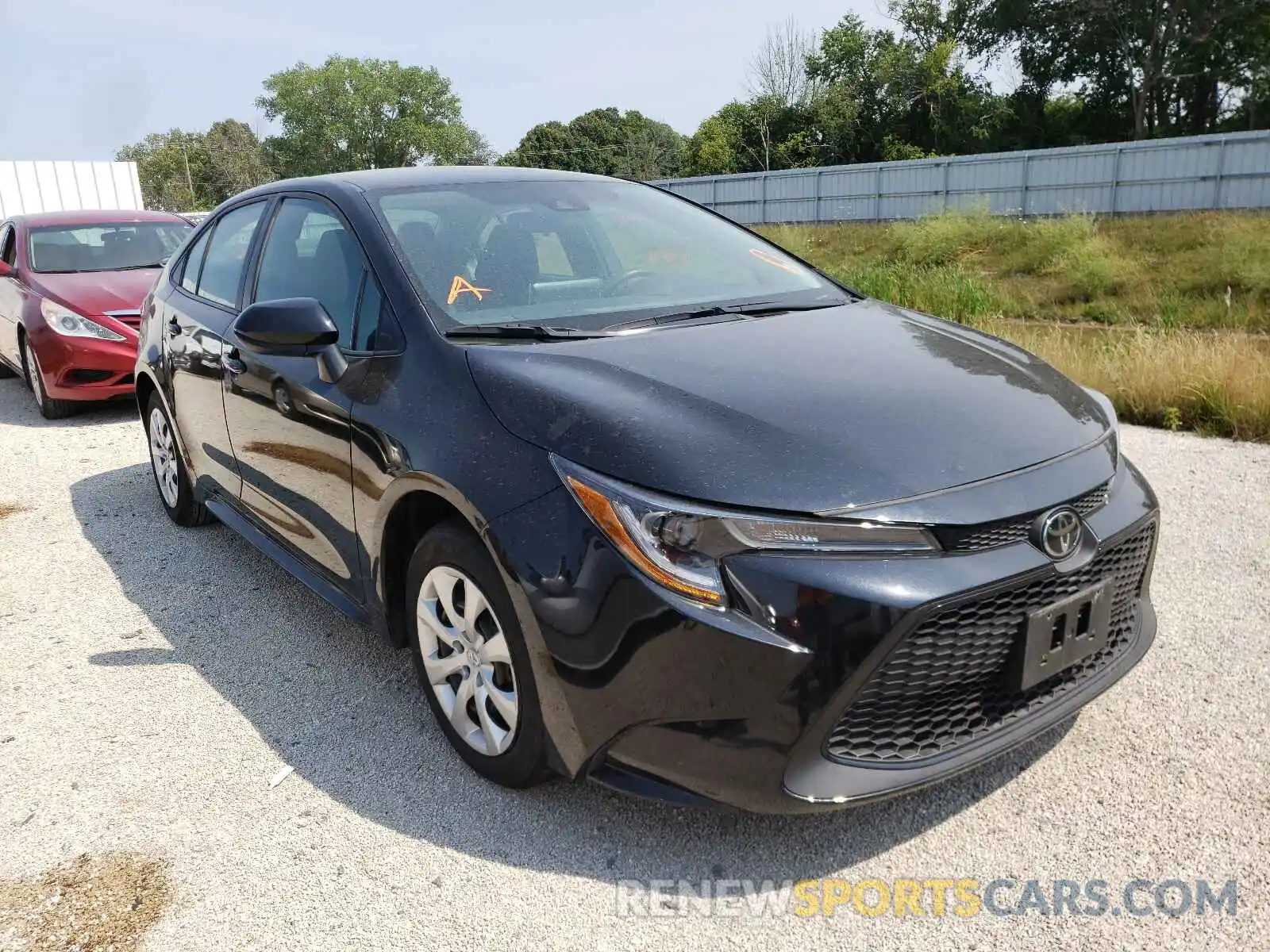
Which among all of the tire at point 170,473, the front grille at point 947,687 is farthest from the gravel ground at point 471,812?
the tire at point 170,473

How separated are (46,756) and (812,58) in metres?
55.7

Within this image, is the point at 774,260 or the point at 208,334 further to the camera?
the point at 208,334

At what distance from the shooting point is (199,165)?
95.8 m

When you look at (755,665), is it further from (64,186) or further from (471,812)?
(64,186)

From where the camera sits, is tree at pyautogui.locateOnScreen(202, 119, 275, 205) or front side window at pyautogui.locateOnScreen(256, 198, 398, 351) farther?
tree at pyautogui.locateOnScreen(202, 119, 275, 205)

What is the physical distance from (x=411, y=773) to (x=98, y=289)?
6346 mm

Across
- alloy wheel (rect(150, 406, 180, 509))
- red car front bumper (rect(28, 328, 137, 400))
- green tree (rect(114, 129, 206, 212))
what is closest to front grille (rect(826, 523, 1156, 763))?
alloy wheel (rect(150, 406, 180, 509))

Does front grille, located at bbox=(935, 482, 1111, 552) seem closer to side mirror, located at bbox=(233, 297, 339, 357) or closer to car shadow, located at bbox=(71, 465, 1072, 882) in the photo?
car shadow, located at bbox=(71, 465, 1072, 882)

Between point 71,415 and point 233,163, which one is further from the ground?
point 233,163

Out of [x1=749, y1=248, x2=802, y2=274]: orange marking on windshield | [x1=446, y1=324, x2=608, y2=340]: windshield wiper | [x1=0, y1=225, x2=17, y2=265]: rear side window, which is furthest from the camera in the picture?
[x1=0, y1=225, x2=17, y2=265]: rear side window

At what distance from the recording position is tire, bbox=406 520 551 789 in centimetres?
238

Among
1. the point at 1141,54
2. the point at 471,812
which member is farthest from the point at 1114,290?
the point at 1141,54

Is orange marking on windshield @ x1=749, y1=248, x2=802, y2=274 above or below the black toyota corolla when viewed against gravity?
above

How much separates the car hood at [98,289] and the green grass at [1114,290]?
687 centimetres
